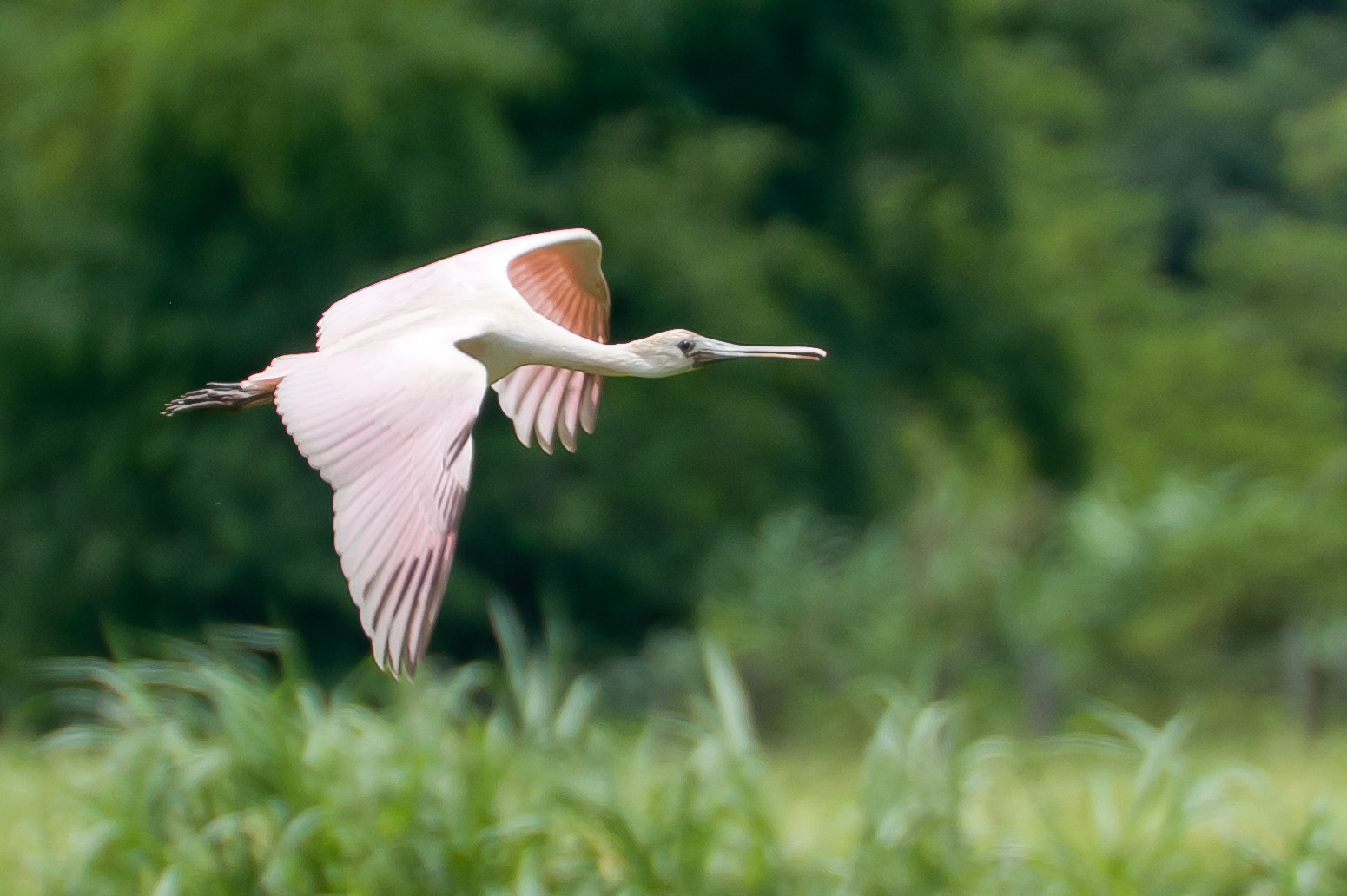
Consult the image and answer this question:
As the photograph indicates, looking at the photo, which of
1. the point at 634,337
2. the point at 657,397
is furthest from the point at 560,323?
the point at 657,397

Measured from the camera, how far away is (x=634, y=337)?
1382 cm

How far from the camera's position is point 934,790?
19.7 feet

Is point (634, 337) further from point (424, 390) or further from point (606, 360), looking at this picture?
point (424, 390)

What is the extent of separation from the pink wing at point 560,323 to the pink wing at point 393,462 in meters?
0.83

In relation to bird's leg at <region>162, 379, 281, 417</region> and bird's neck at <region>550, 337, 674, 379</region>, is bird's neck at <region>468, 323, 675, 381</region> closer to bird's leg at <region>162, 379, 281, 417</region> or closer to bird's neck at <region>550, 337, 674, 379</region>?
bird's neck at <region>550, 337, 674, 379</region>

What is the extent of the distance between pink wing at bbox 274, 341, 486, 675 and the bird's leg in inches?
11.7

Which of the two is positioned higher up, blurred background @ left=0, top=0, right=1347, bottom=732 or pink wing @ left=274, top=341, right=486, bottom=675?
pink wing @ left=274, top=341, right=486, bottom=675

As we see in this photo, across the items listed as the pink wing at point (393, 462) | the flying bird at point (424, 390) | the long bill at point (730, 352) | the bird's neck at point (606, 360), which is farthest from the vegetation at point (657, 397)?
the pink wing at point (393, 462)

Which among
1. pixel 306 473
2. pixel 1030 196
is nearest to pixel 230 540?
pixel 306 473

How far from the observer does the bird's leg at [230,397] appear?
4180 millimetres

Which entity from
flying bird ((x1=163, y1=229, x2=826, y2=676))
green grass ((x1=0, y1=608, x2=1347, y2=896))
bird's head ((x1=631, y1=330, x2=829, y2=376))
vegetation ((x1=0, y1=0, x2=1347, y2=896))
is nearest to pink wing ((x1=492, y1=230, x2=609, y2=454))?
flying bird ((x1=163, y1=229, x2=826, y2=676))

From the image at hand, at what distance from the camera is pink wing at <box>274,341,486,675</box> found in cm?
318

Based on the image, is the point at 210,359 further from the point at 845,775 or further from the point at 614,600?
the point at 845,775

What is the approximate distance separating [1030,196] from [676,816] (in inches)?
677
